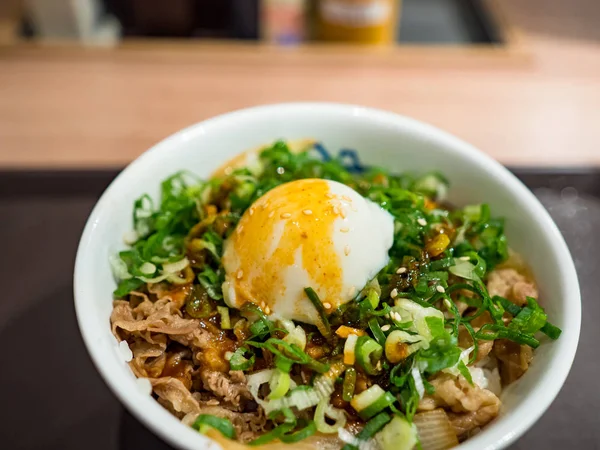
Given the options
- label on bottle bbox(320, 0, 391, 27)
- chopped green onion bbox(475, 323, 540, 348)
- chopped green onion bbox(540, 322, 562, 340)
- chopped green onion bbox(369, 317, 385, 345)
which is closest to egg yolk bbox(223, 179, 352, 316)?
chopped green onion bbox(369, 317, 385, 345)

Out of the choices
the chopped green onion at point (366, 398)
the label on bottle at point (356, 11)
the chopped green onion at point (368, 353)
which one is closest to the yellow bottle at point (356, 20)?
the label on bottle at point (356, 11)

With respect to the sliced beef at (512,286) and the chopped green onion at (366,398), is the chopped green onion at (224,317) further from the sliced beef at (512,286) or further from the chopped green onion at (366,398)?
the sliced beef at (512,286)

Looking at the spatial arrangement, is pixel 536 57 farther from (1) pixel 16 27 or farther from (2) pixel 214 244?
(1) pixel 16 27

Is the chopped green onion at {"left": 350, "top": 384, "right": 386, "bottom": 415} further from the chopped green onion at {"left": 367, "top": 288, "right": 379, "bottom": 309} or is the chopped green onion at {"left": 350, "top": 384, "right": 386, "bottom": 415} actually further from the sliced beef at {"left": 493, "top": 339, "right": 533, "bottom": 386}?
the sliced beef at {"left": 493, "top": 339, "right": 533, "bottom": 386}

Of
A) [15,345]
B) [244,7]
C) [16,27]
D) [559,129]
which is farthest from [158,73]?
[559,129]

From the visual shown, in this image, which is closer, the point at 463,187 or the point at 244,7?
the point at 463,187

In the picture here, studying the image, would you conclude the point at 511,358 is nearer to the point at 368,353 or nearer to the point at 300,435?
the point at 368,353
